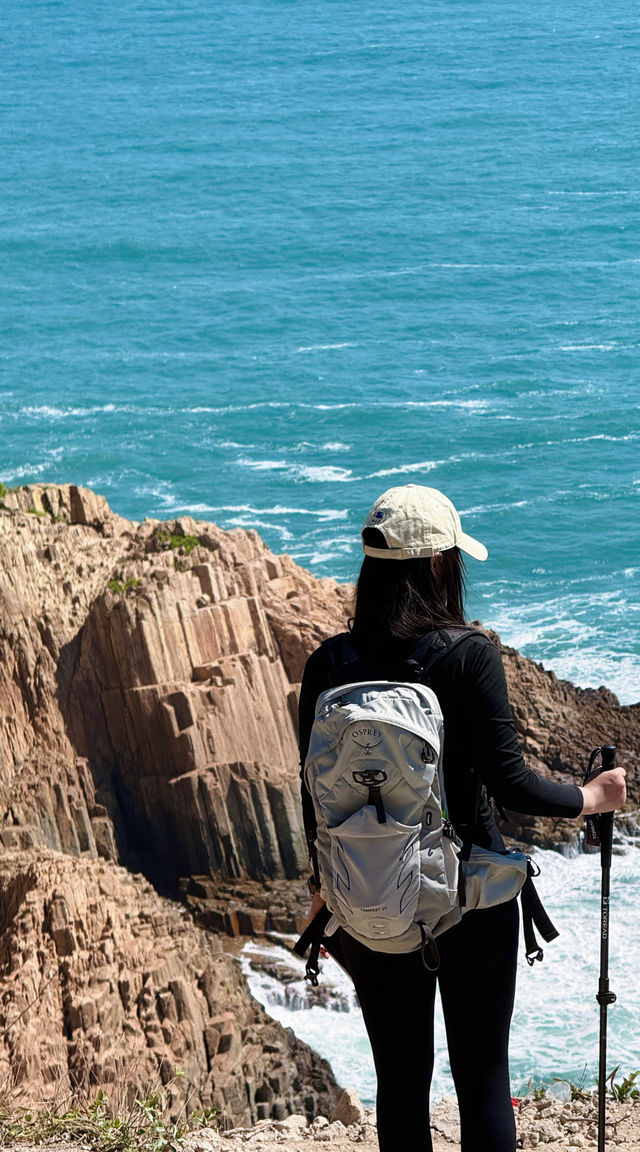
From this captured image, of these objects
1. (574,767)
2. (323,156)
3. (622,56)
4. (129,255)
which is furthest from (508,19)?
(574,767)

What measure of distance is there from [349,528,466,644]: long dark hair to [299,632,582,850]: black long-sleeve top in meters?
0.07

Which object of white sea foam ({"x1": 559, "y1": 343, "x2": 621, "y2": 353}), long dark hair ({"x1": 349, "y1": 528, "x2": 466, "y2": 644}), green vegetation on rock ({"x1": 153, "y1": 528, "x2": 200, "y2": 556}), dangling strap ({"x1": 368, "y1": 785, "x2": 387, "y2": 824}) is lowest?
dangling strap ({"x1": 368, "y1": 785, "x2": 387, "y2": 824})

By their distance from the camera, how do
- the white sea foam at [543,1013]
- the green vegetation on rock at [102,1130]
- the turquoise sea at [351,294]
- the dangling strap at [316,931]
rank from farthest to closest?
the turquoise sea at [351,294], the white sea foam at [543,1013], the green vegetation on rock at [102,1130], the dangling strap at [316,931]

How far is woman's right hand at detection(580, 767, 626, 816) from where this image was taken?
4.38 metres

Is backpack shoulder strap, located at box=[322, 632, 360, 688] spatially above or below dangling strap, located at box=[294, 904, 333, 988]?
above

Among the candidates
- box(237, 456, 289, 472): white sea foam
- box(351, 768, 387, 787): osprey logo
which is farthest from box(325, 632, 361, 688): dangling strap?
box(237, 456, 289, 472): white sea foam

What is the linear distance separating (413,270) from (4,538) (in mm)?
50144

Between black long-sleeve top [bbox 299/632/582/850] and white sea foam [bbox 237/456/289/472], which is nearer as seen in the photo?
black long-sleeve top [bbox 299/632/582/850]

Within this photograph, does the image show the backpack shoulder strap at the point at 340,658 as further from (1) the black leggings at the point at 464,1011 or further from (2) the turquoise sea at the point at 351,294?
(2) the turquoise sea at the point at 351,294

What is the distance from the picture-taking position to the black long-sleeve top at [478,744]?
4199 millimetres

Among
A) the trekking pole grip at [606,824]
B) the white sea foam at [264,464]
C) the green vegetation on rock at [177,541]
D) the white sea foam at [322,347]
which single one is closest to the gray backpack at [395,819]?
the trekking pole grip at [606,824]

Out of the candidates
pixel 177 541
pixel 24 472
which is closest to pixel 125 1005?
pixel 177 541

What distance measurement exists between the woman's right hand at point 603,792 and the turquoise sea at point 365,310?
12.7m

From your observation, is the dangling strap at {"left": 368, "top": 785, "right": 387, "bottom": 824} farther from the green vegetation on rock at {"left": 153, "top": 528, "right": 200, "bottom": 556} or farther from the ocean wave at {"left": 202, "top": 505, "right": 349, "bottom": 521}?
the ocean wave at {"left": 202, "top": 505, "right": 349, "bottom": 521}
